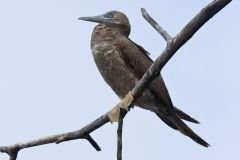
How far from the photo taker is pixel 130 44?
8195 mm

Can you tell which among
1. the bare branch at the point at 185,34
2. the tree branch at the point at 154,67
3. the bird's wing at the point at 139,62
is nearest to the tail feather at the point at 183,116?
the bird's wing at the point at 139,62

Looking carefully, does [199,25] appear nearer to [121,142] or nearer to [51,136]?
[121,142]

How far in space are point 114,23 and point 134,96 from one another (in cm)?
410

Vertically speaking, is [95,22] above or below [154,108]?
above

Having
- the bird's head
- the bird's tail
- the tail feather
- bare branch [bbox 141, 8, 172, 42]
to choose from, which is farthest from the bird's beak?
bare branch [bbox 141, 8, 172, 42]

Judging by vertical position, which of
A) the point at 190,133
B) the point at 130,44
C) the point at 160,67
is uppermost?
the point at 160,67

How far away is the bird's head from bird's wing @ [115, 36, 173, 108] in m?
0.57

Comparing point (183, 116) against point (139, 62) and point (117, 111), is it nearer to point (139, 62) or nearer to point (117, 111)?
Answer: point (139, 62)

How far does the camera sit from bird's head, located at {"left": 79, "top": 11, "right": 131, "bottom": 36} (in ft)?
28.8

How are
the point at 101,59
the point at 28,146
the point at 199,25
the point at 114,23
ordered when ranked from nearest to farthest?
1. the point at 199,25
2. the point at 28,146
3. the point at 101,59
4. the point at 114,23

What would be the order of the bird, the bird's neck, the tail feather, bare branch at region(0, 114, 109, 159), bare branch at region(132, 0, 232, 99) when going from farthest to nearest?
1. the bird's neck
2. the bird
3. the tail feather
4. bare branch at region(0, 114, 109, 159)
5. bare branch at region(132, 0, 232, 99)

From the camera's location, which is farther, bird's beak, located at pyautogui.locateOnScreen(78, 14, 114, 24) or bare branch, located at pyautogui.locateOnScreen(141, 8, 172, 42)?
bird's beak, located at pyautogui.locateOnScreen(78, 14, 114, 24)

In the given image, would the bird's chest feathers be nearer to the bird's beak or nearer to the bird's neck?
the bird's neck

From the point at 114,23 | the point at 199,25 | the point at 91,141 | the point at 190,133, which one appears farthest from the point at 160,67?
the point at 114,23
